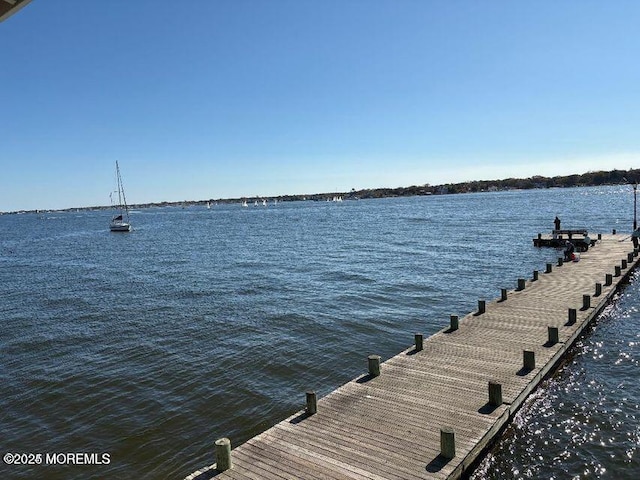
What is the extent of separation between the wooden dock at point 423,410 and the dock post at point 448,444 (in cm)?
2

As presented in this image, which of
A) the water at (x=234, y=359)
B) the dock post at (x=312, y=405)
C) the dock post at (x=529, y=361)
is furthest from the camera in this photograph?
the dock post at (x=529, y=361)

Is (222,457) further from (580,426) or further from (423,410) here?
(580,426)

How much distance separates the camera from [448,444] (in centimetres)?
1012

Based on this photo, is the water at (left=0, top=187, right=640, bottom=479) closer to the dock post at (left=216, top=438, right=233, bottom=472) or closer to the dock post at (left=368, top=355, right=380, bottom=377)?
the dock post at (left=368, top=355, right=380, bottom=377)

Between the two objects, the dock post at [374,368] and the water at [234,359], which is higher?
the dock post at [374,368]

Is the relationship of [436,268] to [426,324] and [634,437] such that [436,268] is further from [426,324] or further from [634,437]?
[634,437]

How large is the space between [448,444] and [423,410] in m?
2.39

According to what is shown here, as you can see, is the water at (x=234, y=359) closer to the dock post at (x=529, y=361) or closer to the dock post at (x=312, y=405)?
the dock post at (x=529, y=361)

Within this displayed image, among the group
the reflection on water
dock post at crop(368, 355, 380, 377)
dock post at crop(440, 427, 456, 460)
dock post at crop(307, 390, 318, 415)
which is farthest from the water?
dock post at crop(307, 390, 318, 415)

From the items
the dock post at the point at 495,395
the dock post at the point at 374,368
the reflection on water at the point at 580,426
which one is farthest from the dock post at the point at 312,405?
the dock post at the point at 495,395

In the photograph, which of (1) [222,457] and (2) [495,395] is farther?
(2) [495,395]

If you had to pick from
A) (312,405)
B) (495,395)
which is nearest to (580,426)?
(495,395)

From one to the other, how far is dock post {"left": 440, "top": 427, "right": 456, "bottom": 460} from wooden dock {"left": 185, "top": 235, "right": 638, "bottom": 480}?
0.9 inches

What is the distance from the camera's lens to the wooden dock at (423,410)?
10.1 m
